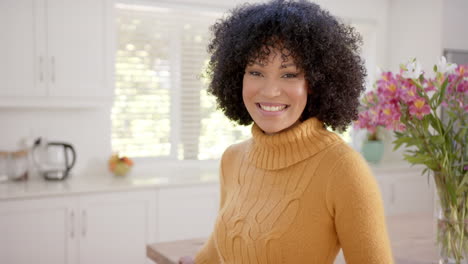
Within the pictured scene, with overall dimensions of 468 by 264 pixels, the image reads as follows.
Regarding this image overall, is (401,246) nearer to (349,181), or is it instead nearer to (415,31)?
(349,181)

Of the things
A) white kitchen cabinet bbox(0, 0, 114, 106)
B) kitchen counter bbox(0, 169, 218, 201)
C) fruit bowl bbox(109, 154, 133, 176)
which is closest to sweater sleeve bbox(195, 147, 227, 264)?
kitchen counter bbox(0, 169, 218, 201)

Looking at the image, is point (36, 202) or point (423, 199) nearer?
point (36, 202)

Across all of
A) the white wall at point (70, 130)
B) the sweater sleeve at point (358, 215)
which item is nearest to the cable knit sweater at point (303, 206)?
the sweater sleeve at point (358, 215)

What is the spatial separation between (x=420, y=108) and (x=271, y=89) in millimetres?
428

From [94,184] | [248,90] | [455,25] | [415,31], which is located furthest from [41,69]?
[455,25]

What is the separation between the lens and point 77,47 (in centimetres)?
314

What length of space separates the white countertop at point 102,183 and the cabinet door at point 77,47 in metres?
0.54

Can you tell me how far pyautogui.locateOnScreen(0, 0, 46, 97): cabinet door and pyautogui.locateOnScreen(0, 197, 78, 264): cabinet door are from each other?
66 centimetres

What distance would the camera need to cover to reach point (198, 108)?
390cm

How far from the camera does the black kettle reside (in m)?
3.19

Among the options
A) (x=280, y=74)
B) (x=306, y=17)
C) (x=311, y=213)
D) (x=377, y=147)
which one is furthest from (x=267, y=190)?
(x=377, y=147)

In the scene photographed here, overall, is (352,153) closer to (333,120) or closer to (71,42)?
(333,120)

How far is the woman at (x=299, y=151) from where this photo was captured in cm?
103

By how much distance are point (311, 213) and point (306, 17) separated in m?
0.42
